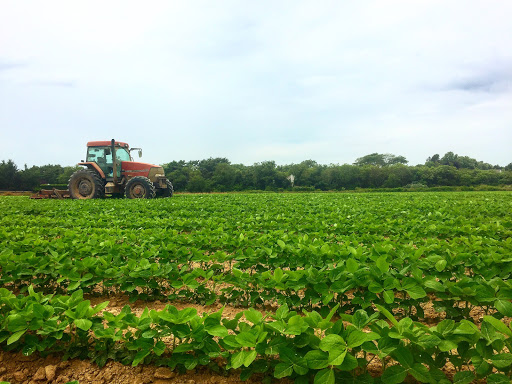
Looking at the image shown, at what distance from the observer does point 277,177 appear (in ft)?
173

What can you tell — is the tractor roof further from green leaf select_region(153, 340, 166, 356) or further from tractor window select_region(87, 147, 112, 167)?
green leaf select_region(153, 340, 166, 356)

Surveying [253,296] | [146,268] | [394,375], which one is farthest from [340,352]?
[146,268]

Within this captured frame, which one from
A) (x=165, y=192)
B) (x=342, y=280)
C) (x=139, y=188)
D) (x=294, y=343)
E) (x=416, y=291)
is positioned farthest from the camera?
(x=165, y=192)

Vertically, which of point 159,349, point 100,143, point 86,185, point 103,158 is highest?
point 100,143

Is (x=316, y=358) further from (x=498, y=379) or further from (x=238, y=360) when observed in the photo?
(x=498, y=379)

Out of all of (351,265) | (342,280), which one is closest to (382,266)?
(351,265)

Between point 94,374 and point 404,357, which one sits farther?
point 94,374

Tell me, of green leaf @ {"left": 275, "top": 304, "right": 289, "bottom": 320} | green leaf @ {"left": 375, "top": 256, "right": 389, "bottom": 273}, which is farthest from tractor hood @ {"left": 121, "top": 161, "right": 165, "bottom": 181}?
green leaf @ {"left": 275, "top": 304, "right": 289, "bottom": 320}

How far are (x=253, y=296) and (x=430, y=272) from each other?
1811 mm

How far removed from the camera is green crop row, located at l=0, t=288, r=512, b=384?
1.65 metres

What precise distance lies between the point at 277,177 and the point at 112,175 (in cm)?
3736

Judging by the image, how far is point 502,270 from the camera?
3.00 metres

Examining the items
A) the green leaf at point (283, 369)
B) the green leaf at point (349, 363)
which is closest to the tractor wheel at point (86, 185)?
the green leaf at point (283, 369)

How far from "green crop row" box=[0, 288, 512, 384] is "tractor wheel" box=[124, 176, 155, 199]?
14.6m
